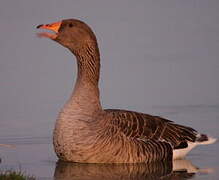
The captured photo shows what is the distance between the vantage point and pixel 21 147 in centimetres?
1235

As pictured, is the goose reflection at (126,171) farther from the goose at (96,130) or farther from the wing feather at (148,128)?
Result: the wing feather at (148,128)

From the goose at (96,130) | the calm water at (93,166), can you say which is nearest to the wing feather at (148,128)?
the goose at (96,130)

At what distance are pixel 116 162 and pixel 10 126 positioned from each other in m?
2.96

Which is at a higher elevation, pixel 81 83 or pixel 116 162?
pixel 81 83

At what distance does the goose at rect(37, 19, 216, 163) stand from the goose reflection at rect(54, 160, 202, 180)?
0.16 meters

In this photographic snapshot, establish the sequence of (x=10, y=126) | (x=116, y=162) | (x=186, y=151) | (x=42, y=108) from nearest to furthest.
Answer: (x=116, y=162), (x=186, y=151), (x=10, y=126), (x=42, y=108)

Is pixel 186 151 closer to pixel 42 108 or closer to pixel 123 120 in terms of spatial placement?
pixel 123 120

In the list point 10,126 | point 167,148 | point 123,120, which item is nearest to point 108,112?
point 123,120

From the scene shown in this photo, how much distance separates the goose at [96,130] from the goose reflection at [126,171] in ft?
0.51

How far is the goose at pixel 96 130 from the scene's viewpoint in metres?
11.3

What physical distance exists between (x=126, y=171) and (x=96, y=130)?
810 millimetres

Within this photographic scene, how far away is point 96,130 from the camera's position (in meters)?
11.4

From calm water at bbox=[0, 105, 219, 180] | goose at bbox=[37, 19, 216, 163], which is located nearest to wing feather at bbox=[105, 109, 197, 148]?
goose at bbox=[37, 19, 216, 163]

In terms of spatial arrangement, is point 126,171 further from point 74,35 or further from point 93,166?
point 74,35
